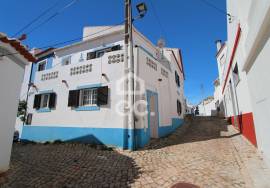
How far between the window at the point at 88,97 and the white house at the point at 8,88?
494cm

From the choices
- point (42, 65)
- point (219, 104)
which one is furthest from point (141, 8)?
point (219, 104)

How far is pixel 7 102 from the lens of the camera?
4.64m

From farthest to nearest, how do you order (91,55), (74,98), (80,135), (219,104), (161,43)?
(219,104) < (161,43) < (91,55) < (74,98) < (80,135)

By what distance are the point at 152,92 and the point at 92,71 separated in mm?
3866

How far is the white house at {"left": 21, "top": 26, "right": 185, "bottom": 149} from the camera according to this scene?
873 centimetres

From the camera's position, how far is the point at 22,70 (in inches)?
212

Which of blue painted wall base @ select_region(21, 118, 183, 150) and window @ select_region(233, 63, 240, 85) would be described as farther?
window @ select_region(233, 63, 240, 85)

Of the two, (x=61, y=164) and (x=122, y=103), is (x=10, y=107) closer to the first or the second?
(x=61, y=164)

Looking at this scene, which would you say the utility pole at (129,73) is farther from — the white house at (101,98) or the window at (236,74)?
the window at (236,74)

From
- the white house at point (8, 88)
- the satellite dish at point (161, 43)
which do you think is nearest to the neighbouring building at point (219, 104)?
the satellite dish at point (161, 43)

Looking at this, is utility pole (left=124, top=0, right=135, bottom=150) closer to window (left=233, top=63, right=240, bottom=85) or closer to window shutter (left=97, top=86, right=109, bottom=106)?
window shutter (left=97, top=86, right=109, bottom=106)

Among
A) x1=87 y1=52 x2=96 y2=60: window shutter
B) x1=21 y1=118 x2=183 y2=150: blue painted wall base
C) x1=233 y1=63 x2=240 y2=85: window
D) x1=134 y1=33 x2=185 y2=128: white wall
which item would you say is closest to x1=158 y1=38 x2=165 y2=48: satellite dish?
x1=134 y1=33 x2=185 y2=128: white wall

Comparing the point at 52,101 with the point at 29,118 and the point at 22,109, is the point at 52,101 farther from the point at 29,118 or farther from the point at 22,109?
the point at 22,109

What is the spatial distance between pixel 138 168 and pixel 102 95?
15.7 ft
